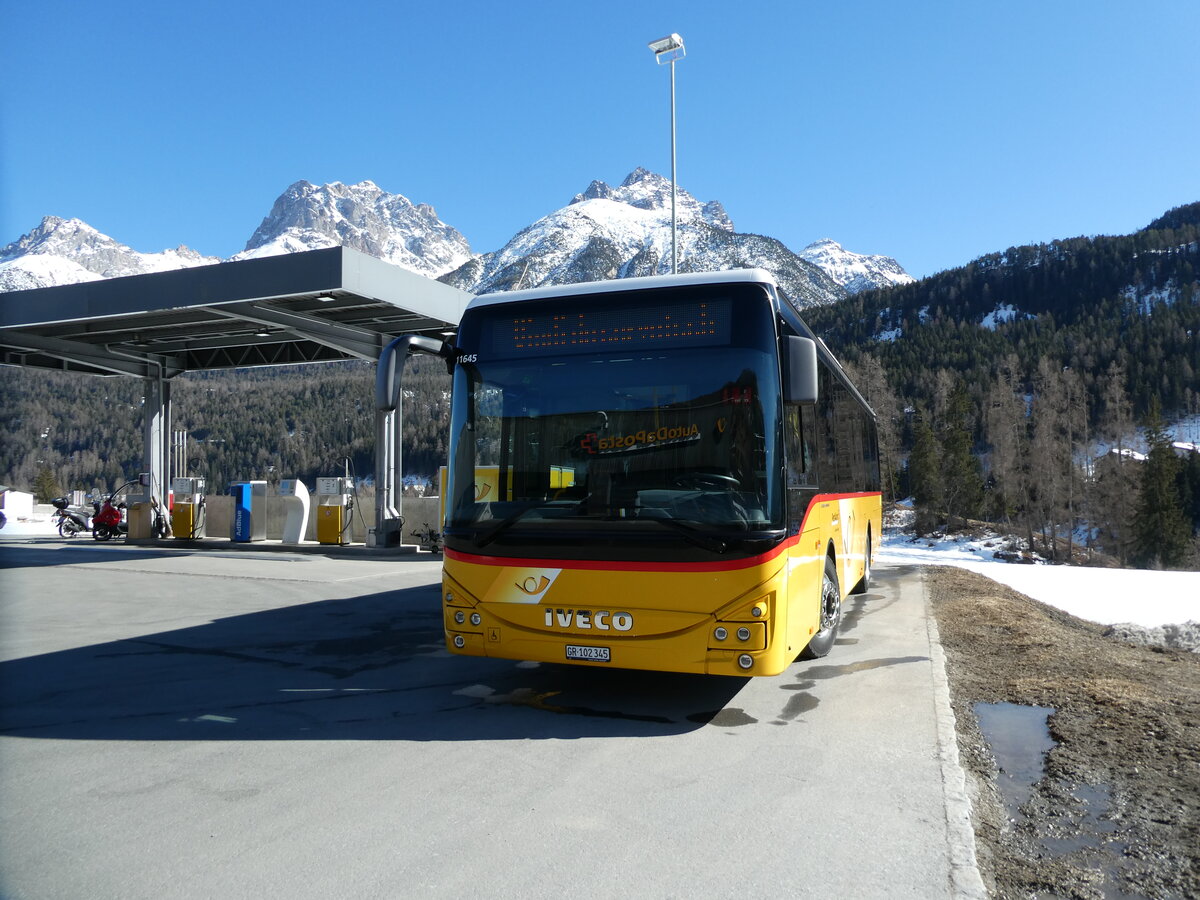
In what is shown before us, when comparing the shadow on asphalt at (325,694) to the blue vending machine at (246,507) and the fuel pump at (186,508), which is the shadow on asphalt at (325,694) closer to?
the blue vending machine at (246,507)

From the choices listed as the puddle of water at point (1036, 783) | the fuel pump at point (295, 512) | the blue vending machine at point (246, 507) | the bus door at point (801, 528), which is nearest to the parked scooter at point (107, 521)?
the blue vending machine at point (246, 507)

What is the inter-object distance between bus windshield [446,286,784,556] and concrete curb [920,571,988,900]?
1.75 meters

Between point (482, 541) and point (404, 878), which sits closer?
point (404, 878)

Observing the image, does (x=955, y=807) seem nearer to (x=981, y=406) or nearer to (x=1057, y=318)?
(x=981, y=406)

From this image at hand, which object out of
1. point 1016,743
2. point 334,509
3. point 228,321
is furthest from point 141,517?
point 1016,743

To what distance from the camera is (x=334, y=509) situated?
21.4 metres

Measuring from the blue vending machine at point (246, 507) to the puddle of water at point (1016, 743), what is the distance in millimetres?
21184

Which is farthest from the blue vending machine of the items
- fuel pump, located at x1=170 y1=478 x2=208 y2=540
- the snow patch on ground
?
the snow patch on ground

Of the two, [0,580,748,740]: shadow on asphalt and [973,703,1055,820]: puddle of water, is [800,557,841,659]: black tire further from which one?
[973,703,1055,820]: puddle of water

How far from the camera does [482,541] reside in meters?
5.86

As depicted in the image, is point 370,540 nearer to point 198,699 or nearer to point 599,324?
point 198,699

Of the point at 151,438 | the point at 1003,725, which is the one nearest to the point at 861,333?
the point at 151,438

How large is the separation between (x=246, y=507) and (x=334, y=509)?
352 centimetres

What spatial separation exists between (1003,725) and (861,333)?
12914 cm
